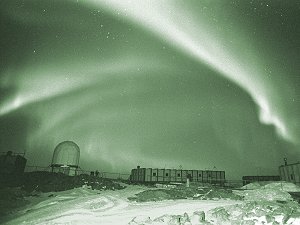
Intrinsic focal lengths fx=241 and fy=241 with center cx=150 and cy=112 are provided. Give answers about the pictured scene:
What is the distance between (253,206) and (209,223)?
4.75 meters

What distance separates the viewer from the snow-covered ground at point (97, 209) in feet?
57.0

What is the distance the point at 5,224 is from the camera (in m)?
16.4

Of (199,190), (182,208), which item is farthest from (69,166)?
(182,208)

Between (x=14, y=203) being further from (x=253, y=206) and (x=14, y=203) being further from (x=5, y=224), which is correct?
(x=253, y=206)

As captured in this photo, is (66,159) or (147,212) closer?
(147,212)

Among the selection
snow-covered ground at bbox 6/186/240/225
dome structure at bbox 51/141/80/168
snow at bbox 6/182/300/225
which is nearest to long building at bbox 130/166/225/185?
dome structure at bbox 51/141/80/168

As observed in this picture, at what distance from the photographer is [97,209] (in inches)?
782

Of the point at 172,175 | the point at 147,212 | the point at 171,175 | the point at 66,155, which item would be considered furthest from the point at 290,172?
the point at 66,155

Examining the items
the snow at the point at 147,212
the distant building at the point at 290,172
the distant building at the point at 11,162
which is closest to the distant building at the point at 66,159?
the distant building at the point at 11,162

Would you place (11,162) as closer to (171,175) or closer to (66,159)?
(66,159)

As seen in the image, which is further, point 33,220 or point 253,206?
point 253,206

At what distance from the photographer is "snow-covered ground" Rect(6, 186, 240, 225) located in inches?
684

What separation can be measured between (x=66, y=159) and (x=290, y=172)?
43798 millimetres

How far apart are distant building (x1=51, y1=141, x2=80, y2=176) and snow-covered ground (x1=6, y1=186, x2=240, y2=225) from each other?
639 inches
